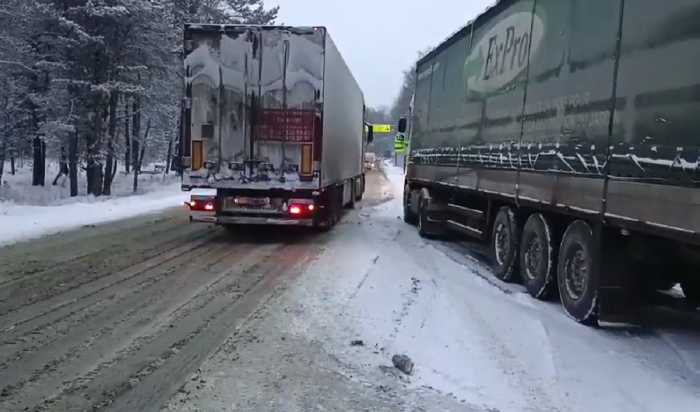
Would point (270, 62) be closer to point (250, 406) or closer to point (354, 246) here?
point (354, 246)

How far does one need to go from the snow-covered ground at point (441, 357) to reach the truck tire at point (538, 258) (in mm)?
234

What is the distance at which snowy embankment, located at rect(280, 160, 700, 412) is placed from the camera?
4.86m

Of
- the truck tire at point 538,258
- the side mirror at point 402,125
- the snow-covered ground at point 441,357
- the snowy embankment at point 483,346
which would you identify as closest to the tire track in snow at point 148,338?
the snow-covered ground at point 441,357

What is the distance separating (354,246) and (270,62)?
3.91m

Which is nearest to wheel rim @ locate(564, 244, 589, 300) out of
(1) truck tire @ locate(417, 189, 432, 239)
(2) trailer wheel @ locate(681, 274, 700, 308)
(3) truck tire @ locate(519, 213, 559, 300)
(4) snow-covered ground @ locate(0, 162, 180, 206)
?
(3) truck tire @ locate(519, 213, 559, 300)

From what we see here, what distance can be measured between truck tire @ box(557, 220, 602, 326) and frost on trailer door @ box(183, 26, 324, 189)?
6.41 metres

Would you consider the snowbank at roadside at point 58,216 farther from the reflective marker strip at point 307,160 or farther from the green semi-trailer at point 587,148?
the green semi-trailer at point 587,148

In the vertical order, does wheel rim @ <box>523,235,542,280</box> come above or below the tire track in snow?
above

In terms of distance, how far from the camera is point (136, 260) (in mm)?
10414

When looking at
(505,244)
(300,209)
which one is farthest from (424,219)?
(505,244)

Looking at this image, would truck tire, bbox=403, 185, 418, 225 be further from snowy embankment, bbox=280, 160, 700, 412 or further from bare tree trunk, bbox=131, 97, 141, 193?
bare tree trunk, bbox=131, 97, 141, 193

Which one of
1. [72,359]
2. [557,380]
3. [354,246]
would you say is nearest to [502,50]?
[354,246]

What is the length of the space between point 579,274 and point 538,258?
126cm

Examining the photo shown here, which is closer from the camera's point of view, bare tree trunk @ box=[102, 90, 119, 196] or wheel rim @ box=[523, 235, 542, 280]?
wheel rim @ box=[523, 235, 542, 280]
